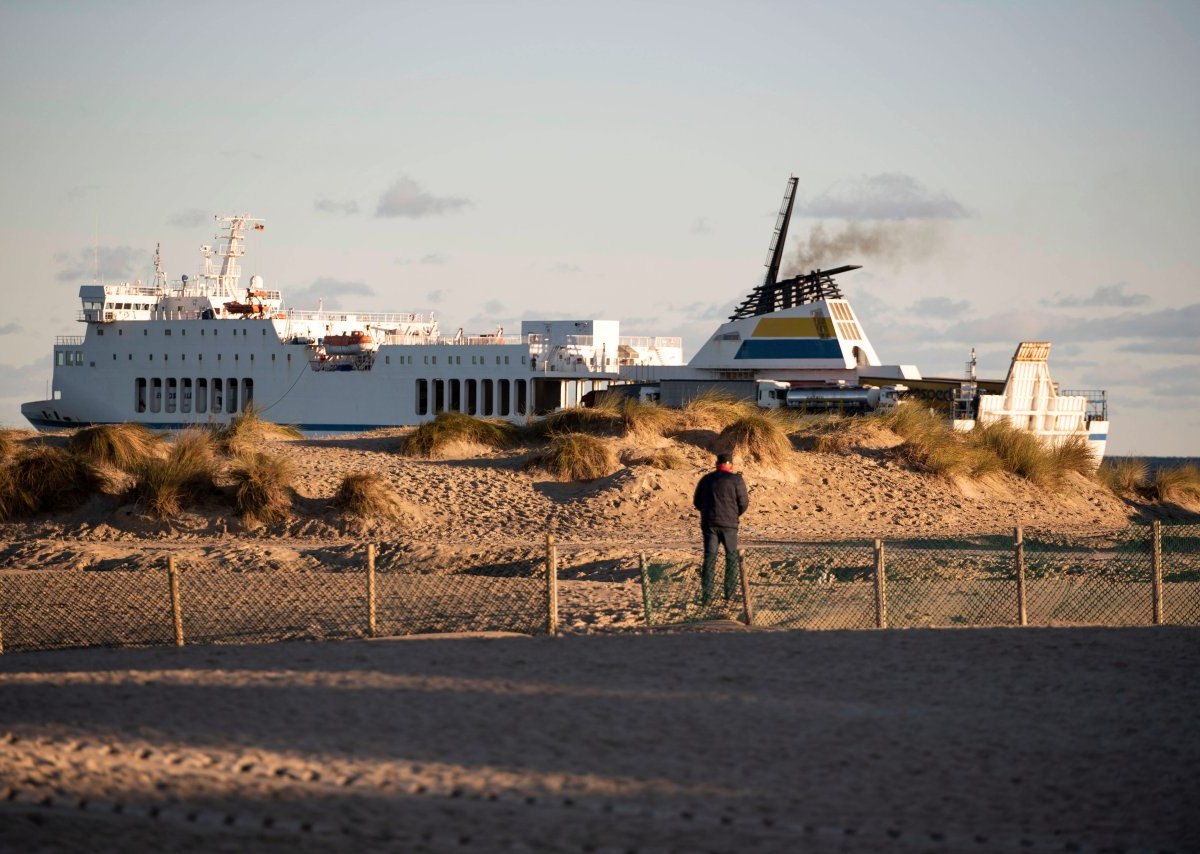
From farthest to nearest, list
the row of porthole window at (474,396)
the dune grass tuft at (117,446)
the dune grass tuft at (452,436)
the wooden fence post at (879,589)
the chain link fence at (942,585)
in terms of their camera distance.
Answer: the row of porthole window at (474,396)
the dune grass tuft at (452,436)
the dune grass tuft at (117,446)
the chain link fence at (942,585)
the wooden fence post at (879,589)

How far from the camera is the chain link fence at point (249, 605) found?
13414 millimetres

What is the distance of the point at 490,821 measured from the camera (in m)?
6.68

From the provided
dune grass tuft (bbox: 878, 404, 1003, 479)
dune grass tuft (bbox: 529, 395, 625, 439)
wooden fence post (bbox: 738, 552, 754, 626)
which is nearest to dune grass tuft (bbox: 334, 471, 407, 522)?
dune grass tuft (bbox: 529, 395, 625, 439)

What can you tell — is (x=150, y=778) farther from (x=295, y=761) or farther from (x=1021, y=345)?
(x=1021, y=345)

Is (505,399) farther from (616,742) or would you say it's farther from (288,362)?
(616,742)

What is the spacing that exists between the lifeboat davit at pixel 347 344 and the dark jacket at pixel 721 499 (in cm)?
4081

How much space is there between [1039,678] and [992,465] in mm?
21201

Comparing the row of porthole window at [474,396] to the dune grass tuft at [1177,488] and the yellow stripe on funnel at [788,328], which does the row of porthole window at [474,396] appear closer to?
the yellow stripe on funnel at [788,328]

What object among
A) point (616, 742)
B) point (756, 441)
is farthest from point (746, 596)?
point (756, 441)

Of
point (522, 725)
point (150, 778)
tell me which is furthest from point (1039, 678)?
point (150, 778)

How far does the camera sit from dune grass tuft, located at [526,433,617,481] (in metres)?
26.7

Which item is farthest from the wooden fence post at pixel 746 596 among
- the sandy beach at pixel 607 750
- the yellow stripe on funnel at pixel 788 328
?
the yellow stripe on funnel at pixel 788 328

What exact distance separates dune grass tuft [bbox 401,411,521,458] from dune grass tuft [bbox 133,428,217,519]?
468 centimetres

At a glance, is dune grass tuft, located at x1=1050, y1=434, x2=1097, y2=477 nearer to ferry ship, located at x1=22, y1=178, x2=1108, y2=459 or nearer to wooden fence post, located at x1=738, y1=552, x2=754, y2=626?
ferry ship, located at x1=22, y1=178, x2=1108, y2=459
